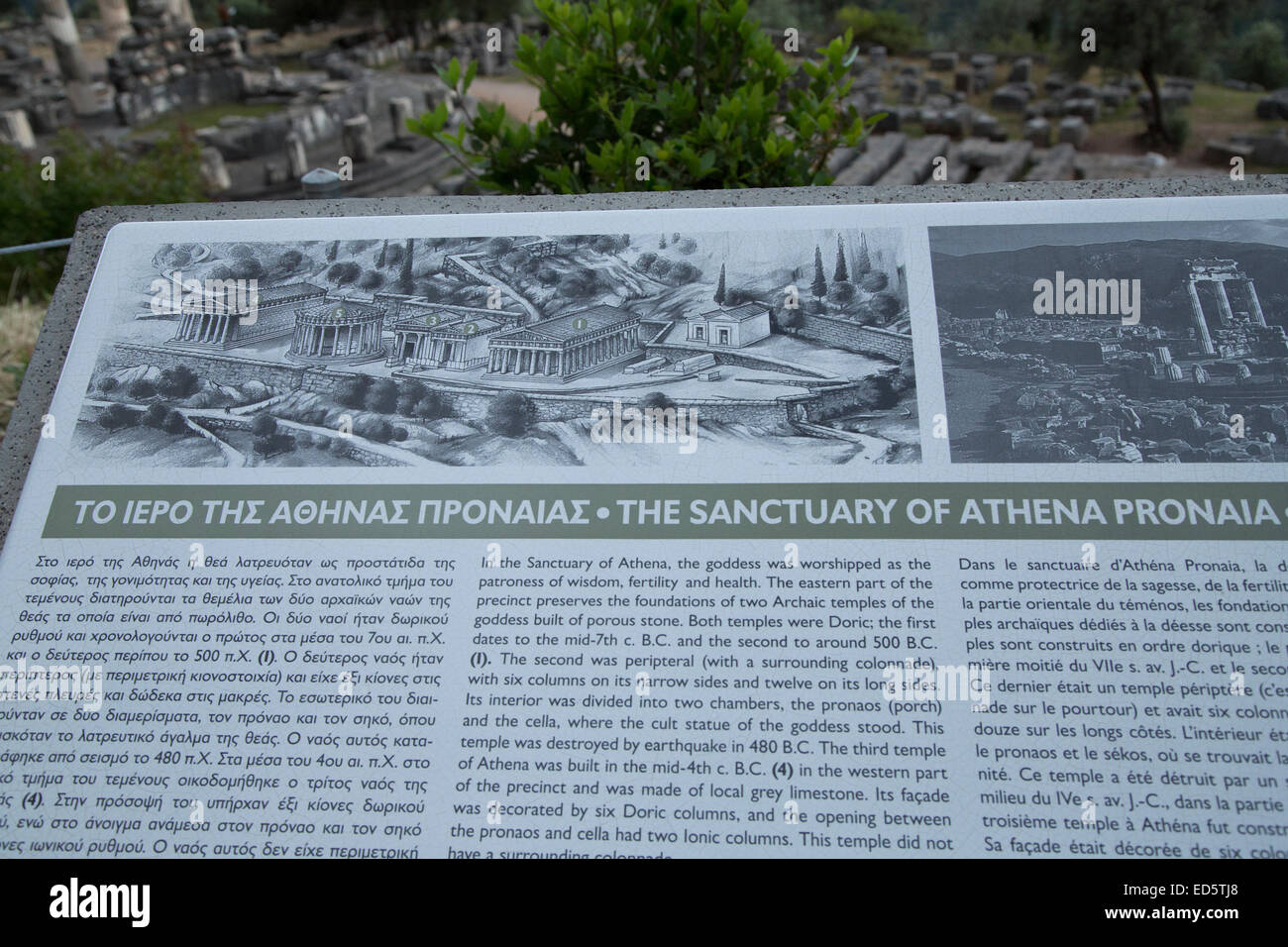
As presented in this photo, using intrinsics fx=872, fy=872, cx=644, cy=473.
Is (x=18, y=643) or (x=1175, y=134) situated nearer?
(x=18, y=643)

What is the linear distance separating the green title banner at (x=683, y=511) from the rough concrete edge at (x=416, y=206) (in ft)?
1.21

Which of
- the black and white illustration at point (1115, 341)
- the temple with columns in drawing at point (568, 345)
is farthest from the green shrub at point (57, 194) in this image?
the black and white illustration at point (1115, 341)

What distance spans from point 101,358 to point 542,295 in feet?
3.67

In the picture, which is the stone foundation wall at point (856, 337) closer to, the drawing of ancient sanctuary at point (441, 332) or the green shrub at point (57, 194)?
the drawing of ancient sanctuary at point (441, 332)

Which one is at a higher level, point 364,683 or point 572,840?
point 364,683

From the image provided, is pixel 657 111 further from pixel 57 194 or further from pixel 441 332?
pixel 57 194

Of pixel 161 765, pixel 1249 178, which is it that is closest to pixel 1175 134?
pixel 1249 178

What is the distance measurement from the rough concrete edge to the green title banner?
370mm

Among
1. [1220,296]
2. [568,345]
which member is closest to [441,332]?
[568,345]

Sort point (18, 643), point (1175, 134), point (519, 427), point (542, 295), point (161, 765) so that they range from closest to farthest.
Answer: point (161, 765)
point (18, 643)
point (519, 427)
point (542, 295)
point (1175, 134)

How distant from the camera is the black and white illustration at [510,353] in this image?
199 centimetres

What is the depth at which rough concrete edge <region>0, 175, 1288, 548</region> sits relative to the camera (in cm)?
222

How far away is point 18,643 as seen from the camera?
1.86m
